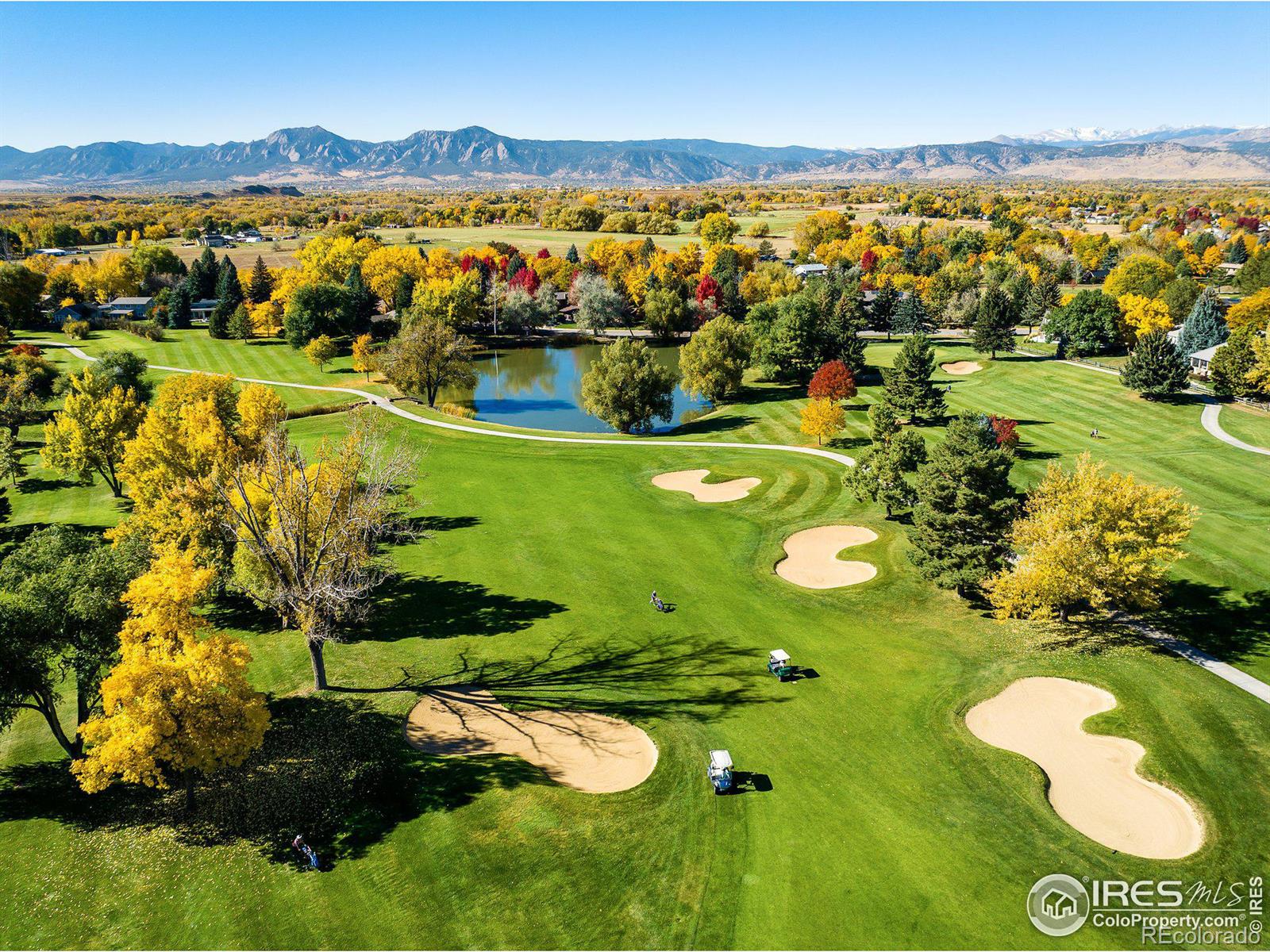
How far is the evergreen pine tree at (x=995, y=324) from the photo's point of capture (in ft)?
308

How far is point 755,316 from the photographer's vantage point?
98062mm

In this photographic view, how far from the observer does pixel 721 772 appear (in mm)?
26438

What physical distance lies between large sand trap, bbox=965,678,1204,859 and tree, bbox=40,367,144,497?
196ft

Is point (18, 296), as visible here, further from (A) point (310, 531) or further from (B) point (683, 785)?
(B) point (683, 785)

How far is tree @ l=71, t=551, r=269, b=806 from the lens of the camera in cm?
2219

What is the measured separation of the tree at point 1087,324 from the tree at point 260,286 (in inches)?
4982

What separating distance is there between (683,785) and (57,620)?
2317cm

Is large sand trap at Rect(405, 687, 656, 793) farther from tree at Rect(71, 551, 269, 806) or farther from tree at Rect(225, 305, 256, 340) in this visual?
tree at Rect(225, 305, 256, 340)

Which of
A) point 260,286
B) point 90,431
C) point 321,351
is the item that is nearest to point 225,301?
point 260,286

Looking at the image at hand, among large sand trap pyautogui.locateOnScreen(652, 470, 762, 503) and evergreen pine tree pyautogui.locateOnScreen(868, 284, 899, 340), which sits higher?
evergreen pine tree pyautogui.locateOnScreen(868, 284, 899, 340)

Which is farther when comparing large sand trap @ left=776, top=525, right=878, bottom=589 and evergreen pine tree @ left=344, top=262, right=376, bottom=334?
evergreen pine tree @ left=344, top=262, right=376, bottom=334

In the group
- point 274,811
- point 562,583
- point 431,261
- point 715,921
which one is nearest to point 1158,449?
point 562,583

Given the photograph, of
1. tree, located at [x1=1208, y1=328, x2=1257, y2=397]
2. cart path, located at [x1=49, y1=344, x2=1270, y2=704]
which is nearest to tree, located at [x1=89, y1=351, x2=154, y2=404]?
cart path, located at [x1=49, y1=344, x2=1270, y2=704]

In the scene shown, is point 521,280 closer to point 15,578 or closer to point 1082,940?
point 15,578
